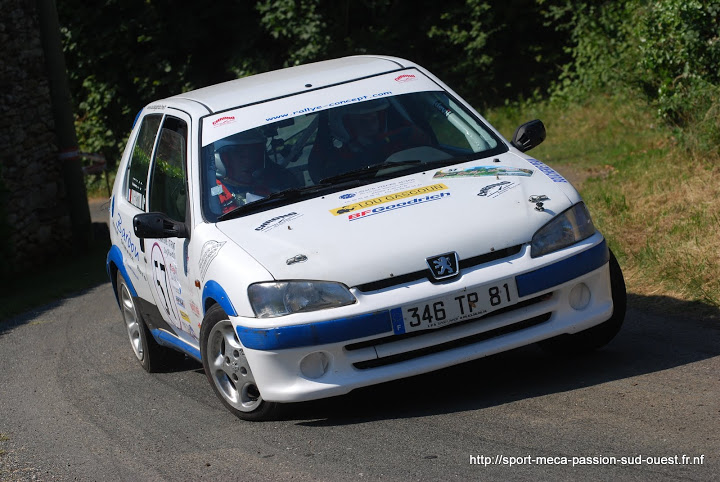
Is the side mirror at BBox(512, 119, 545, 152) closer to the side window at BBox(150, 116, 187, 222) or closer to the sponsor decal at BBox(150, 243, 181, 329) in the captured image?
the side window at BBox(150, 116, 187, 222)

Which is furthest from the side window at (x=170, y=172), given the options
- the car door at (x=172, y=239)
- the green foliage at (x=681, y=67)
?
the green foliage at (x=681, y=67)

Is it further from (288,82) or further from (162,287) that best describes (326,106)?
(162,287)

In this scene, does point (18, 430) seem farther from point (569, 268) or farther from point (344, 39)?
point (344, 39)

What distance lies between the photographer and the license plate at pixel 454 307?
17.7 ft

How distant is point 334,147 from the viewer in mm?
6672

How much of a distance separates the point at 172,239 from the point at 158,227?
248mm

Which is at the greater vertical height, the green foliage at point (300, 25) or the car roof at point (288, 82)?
the car roof at point (288, 82)

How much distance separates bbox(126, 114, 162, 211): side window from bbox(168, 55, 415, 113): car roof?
32 cm

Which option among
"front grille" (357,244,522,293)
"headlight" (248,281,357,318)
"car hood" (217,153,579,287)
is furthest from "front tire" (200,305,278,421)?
"front grille" (357,244,522,293)

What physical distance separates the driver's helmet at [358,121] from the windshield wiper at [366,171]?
269mm

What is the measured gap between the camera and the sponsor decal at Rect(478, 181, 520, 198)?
19.6 ft

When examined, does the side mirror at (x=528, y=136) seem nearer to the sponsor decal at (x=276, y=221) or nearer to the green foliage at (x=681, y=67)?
the sponsor decal at (x=276, y=221)

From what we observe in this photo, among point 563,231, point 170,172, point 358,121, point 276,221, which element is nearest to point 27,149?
point 170,172

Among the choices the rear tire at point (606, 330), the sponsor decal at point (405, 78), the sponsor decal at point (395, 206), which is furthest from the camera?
the sponsor decal at point (405, 78)
